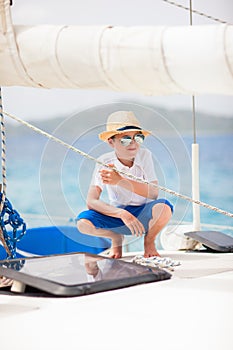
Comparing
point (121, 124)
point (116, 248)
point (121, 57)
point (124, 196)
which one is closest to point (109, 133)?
point (121, 124)

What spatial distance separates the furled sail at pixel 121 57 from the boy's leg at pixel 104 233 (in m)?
0.65

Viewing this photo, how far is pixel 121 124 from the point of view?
1.68 m

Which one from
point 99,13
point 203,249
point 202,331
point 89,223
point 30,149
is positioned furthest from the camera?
point 30,149

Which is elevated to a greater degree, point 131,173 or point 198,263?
point 131,173

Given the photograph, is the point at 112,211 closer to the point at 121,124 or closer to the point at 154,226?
the point at 154,226

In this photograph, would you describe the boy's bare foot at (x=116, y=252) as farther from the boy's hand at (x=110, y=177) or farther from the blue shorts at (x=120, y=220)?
the boy's hand at (x=110, y=177)

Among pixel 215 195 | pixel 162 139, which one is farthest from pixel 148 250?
pixel 215 195

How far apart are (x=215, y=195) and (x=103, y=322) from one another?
77.0 inches

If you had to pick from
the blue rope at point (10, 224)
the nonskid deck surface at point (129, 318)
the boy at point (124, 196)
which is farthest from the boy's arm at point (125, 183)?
the nonskid deck surface at point (129, 318)

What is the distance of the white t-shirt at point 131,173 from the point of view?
5.52 feet

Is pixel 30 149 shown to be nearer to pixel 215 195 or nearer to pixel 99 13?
pixel 99 13

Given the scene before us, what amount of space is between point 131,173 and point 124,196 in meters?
0.06

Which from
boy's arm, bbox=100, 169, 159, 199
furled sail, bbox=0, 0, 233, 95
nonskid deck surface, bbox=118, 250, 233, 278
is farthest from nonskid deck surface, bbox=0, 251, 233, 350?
boy's arm, bbox=100, 169, 159, 199

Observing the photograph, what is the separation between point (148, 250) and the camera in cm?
168
